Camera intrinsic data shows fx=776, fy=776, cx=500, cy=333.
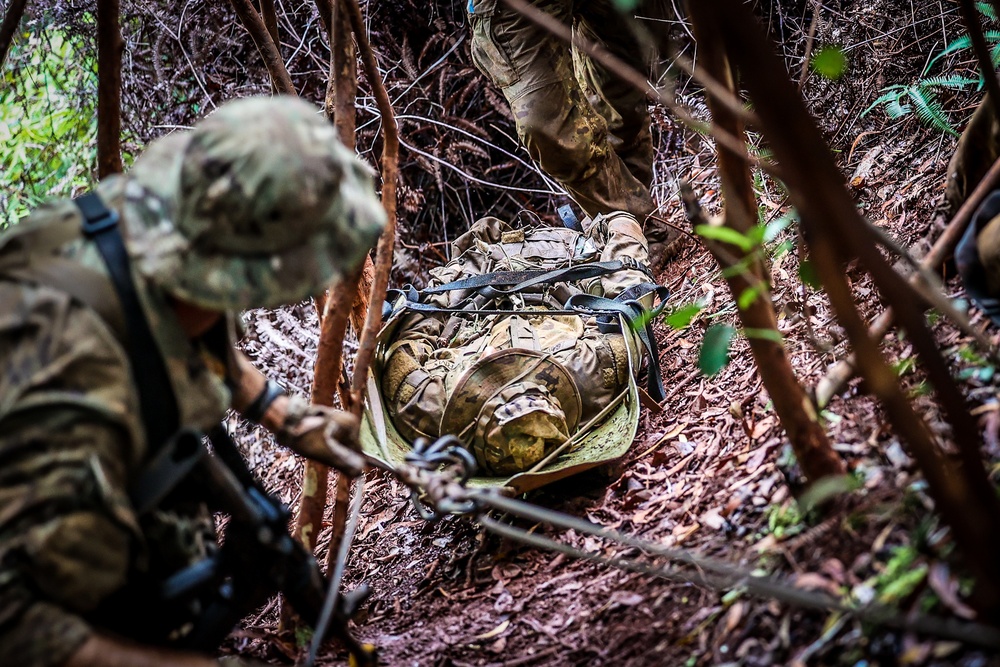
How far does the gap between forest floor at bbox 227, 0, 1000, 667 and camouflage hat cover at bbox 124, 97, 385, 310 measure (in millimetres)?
1490

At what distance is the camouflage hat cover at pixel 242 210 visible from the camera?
171 centimetres

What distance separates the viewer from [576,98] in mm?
5426

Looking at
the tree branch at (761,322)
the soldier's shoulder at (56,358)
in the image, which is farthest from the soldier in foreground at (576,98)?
the soldier's shoulder at (56,358)

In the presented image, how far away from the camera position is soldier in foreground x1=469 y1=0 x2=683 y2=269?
5.34 metres

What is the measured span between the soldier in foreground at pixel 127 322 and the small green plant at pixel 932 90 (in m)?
3.29

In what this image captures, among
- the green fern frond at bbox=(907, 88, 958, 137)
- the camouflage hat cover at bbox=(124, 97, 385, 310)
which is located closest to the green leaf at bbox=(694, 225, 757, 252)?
the camouflage hat cover at bbox=(124, 97, 385, 310)

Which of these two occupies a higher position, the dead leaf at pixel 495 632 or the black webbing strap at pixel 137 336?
the black webbing strap at pixel 137 336

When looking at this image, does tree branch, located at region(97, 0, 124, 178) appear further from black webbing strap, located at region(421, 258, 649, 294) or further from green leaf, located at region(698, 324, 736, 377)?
green leaf, located at region(698, 324, 736, 377)

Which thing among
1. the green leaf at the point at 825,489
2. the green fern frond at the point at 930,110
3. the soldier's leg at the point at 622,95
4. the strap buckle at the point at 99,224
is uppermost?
the soldier's leg at the point at 622,95

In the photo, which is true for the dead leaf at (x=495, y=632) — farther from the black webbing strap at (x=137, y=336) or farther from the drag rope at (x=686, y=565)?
the black webbing strap at (x=137, y=336)

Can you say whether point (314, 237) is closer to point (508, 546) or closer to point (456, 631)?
point (456, 631)

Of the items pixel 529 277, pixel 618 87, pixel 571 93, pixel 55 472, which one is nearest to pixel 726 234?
pixel 55 472

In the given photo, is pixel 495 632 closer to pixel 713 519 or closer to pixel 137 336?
pixel 713 519

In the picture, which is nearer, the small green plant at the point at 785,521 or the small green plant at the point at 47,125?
the small green plant at the point at 785,521
